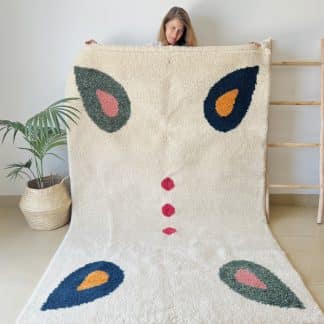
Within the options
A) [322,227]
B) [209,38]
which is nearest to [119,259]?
[322,227]

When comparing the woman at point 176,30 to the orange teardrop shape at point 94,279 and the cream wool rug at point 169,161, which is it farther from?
the orange teardrop shape at point 94,279

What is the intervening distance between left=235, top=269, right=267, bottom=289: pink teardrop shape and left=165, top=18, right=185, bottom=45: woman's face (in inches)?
49.8

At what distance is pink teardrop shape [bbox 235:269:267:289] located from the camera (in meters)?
1.51

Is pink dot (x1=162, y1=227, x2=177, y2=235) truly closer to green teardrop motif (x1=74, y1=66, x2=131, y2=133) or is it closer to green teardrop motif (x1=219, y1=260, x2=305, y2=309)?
green teardrop motif (x1=219, y1=260, x2=305, y2=309)

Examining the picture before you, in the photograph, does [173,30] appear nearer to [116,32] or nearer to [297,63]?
[116,32]

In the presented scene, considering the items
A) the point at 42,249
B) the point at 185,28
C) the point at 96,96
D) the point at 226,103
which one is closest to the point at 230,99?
the point at 226,103

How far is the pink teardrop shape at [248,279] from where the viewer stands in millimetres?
1515

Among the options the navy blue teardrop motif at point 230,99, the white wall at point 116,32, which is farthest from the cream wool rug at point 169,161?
the white wall at point 116,32

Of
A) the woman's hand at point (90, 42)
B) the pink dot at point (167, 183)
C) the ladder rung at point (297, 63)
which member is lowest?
the pink dot at point (167, 183)

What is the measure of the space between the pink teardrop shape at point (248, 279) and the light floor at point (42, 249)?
23cm

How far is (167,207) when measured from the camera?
79.3 inches

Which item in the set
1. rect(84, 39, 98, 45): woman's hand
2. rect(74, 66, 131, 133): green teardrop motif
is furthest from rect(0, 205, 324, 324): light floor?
rect(84, 39, 98, 45): woman's hand

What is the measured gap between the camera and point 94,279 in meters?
1.55

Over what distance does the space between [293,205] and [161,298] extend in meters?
1.32
